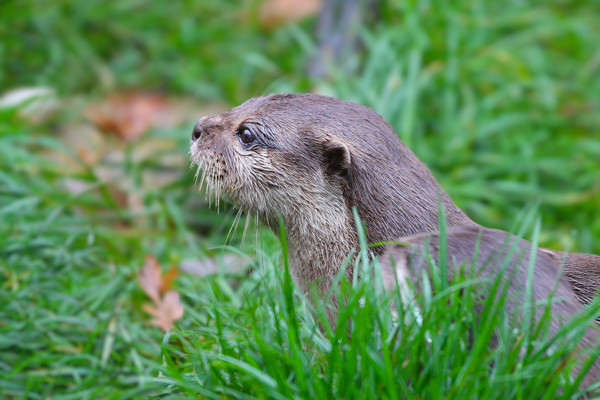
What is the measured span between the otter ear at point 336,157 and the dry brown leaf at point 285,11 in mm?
3900

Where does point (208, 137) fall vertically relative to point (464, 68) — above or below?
below

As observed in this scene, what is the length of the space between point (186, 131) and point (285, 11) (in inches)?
77.2

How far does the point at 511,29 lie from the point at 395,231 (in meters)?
4.00

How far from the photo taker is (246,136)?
2.94 metres

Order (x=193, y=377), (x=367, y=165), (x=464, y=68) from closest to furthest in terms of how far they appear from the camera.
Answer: (x=193, y=377) < (x=367, y=165) < (x=464, y=68)

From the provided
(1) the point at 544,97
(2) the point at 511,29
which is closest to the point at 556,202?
(1) the point at 544,97

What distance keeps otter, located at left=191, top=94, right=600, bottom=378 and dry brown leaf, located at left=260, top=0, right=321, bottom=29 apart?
12.0ft

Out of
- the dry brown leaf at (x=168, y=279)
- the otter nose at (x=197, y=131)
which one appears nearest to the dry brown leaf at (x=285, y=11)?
the dry brown leaf at (x=168, y=279)

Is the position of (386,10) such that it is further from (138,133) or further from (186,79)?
(138,133)

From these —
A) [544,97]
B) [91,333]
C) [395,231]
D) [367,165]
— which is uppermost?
[544,97]

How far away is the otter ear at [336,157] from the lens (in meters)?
2.64

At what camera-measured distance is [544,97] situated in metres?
5.50

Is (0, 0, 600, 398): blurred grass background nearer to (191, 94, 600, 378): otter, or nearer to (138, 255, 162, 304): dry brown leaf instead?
(138, 255, 162, 304): dry brown leaf

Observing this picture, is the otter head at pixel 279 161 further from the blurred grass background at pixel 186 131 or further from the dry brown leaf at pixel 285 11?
the dry brown leaf at pixel 285 11
